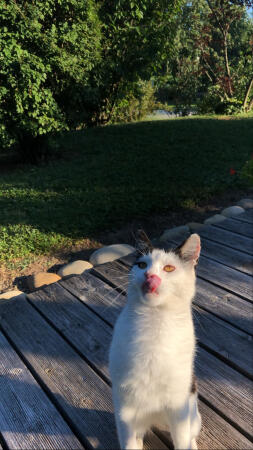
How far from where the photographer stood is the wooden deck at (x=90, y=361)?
5.78ft

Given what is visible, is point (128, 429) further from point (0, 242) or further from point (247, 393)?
point (0, 242)

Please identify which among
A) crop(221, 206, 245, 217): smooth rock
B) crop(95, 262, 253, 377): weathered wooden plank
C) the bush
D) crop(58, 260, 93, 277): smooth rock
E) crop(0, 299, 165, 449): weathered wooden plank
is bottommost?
crop(58, 260, 93, 277): smooth rock

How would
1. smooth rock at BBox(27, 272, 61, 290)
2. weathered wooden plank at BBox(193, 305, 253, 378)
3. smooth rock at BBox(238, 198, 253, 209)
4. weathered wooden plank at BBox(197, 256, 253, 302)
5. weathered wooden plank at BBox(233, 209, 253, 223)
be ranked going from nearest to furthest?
weathered wooden plank at BBox(193, 305, 253, 378) → weathered wooden plank at BBox(197, 256, 253, 302) → smooth rock at BBox(27, 272, 61, 290) → weathered wooden plank at BBox(233, 209, 253, 223) → smooth rock at BBox(238, 198, 253, 209)

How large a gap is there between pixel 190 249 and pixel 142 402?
66 centimetres

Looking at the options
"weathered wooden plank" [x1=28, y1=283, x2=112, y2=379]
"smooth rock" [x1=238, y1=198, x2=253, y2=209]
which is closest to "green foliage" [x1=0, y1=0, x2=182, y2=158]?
"smooth rock" [x1=238, y1=198, x2=253, y2=209]

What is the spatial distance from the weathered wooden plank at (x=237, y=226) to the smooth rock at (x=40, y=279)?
82.4 inches

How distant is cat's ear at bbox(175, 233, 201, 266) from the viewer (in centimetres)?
142

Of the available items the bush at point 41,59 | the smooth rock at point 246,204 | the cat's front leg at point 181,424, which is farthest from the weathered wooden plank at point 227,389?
the bush at point 41,59

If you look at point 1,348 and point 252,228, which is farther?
point 252,228

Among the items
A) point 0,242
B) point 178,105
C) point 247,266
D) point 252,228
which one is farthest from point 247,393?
point 178,105

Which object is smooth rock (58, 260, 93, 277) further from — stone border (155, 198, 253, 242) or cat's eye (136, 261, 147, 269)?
cat's eye (136, 261, 147, 269)

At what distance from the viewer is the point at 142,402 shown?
1.35 metres

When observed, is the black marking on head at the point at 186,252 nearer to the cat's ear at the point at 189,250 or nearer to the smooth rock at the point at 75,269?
the cat's ear at the point at 189,250

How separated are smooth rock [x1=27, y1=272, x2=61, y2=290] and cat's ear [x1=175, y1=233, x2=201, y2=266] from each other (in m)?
2.50
